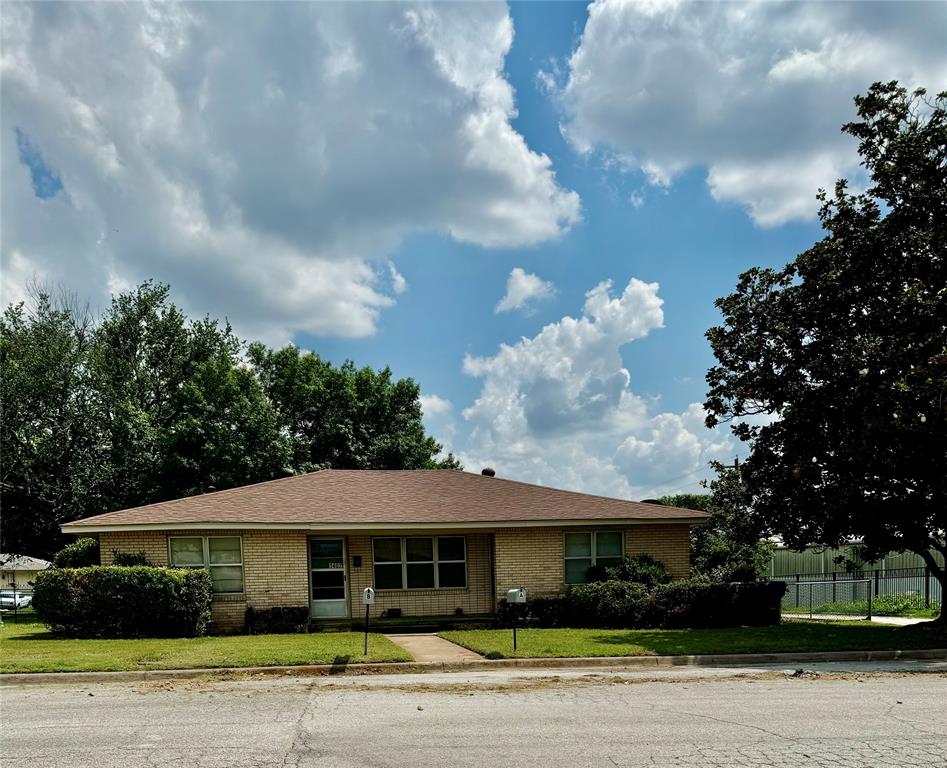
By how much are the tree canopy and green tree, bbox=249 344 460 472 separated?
55 mm

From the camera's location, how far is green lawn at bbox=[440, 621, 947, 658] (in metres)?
15.1

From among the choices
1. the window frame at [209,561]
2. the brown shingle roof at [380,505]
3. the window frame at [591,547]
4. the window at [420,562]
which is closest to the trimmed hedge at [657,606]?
the window frame at [591,547]

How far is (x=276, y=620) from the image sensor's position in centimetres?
2014

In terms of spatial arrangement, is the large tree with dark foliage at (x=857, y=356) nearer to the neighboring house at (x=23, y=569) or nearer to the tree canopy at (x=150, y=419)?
the tree canopy at (x=150, y=419)

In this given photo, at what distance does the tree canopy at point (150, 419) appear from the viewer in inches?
1320

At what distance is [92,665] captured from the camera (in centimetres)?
1336

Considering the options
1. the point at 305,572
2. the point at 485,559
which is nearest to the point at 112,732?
the point at 305,572

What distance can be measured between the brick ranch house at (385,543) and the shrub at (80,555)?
53 cm

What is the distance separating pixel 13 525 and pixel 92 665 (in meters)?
25.0

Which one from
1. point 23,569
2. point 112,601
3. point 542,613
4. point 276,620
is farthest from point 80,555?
point 23,569

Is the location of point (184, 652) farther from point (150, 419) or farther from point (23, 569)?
point (23, 569)

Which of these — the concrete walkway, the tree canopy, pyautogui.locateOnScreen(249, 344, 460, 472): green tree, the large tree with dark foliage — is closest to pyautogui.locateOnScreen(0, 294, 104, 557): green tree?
the tree canopy

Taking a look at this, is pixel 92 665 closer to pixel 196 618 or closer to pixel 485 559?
pixel 196 618

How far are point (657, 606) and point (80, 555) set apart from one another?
15.2 m
